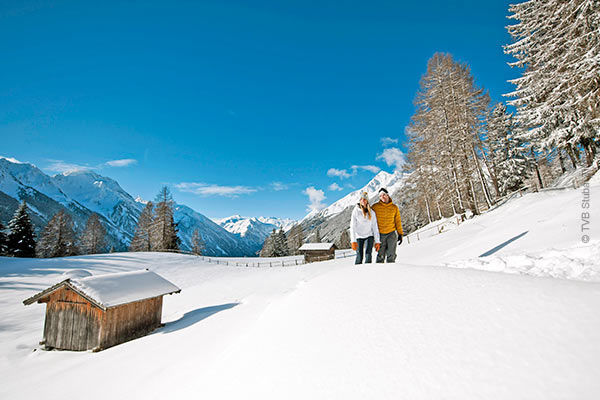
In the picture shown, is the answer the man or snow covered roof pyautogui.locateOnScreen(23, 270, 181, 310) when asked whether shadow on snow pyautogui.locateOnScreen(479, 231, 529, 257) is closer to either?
the man

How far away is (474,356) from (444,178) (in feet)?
79.4

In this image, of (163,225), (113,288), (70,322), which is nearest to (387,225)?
(113,288)

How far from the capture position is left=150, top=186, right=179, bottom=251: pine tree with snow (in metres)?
37.7

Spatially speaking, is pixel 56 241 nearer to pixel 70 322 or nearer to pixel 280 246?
pixel 70 322

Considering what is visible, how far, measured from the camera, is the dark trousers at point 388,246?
6587 millimetres

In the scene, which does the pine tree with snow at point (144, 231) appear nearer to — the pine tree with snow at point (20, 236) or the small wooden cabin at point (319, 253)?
the pine tree with snow at point (20, 236)

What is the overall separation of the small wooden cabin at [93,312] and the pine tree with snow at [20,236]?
98.4 feet

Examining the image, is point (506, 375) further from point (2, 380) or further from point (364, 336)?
point (2, 380)

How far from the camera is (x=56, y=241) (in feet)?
116

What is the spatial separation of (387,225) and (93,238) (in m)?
53.3

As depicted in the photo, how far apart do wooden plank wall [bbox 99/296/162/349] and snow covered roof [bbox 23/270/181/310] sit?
40 centimetres

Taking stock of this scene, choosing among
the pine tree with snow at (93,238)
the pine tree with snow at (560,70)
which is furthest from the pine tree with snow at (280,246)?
the pine tree with snow at (560,70)

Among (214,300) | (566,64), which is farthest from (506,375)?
(566,64)

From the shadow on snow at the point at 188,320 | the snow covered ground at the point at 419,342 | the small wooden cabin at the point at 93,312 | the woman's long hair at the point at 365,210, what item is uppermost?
the woman's long hair at the point at 365,210
